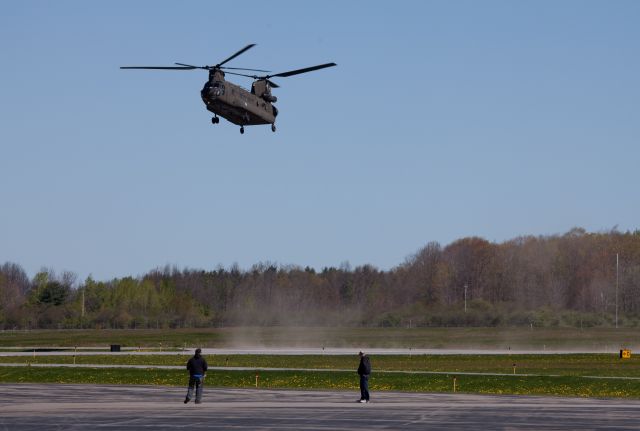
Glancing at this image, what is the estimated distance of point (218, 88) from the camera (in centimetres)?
4819

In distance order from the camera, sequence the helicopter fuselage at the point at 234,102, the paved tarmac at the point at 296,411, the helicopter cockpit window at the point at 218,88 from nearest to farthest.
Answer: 1. the paved tarmac at the point at 296,411
2. the helicopter cockpit window at the point at 218,88
3. the helicopter fuselage at the point at 234,102

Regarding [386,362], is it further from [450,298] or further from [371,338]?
[450,298]

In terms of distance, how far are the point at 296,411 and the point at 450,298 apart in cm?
13065

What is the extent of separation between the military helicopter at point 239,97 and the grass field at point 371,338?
4938 centimetres

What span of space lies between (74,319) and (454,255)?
7274 centimetres

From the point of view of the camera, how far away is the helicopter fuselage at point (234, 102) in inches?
1900

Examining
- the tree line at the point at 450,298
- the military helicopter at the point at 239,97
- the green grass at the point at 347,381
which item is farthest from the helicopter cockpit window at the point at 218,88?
the tree line at the point at 450,298

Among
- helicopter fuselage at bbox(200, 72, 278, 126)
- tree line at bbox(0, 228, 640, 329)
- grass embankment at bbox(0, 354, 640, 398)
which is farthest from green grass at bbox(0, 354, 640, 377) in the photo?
Result: tree line at bbox(0, 228, 640, 329)

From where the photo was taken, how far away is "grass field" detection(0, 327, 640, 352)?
101188 millimetres

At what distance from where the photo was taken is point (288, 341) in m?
108

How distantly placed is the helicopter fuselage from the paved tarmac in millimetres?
14344

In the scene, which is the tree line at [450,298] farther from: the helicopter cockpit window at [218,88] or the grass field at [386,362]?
the helicopter cockpit window at [218,88]

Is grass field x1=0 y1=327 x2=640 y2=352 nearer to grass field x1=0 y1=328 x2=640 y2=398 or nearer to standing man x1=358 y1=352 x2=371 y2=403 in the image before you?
grass field x1=0 y1=328 x2=640 y2=398

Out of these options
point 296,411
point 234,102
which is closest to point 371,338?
point 234,102
